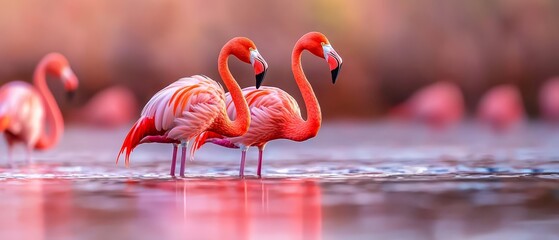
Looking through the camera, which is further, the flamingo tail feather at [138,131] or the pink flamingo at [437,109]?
the pink flamingo at [437,109]

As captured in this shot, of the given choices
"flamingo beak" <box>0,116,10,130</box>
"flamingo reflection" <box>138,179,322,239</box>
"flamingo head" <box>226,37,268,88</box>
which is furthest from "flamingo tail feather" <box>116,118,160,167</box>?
"flamingo beak" <box>0,116,10,130</box>

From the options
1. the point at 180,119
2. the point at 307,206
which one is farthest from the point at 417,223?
the point at 180,119

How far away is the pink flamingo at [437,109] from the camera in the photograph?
1620 centimetres

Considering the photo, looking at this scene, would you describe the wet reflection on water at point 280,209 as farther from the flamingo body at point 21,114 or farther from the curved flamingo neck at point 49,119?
the curved flamingo neck at point 49,119

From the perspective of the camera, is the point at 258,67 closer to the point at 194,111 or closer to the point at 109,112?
the point at 194,111

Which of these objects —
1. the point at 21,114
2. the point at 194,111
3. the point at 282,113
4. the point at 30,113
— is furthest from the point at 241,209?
the point at 30,113

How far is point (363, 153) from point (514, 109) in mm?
5966

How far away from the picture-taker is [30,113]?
36.4 ft

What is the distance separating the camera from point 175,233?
4.63m

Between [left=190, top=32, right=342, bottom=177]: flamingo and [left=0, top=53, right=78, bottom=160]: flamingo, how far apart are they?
3.38m

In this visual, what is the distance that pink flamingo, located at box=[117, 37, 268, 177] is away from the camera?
7.25 m

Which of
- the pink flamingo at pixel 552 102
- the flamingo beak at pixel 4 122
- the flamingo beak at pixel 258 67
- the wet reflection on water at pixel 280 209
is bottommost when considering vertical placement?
the wet reflection on water at pixel 280 209

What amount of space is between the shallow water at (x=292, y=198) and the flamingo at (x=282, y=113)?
0.27 meters

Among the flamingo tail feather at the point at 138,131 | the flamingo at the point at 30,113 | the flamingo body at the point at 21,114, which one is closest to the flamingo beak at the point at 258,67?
the flamingo tail feather at the point at 138,131
